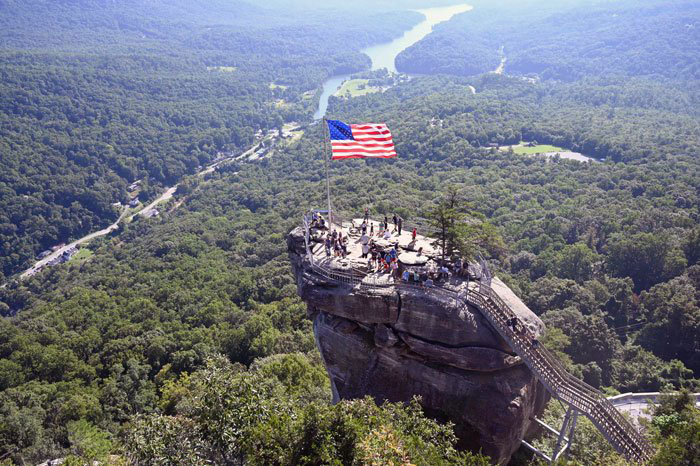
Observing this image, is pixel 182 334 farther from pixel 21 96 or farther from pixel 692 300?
pixel 21 96

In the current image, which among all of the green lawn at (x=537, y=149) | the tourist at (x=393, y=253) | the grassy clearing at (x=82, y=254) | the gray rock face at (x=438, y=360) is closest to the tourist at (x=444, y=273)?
the gray rock face at (x=438, y=360)

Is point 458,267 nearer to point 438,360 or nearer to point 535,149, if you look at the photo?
point 438,360

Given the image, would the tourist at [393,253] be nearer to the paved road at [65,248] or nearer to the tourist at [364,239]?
the tourist at [364,239]

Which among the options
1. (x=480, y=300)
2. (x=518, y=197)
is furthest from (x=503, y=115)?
(x=480, y=300)

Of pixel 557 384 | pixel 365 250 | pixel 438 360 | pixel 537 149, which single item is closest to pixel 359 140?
pixel 365 250

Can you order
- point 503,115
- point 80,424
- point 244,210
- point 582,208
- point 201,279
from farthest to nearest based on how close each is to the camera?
point 503,115
point 244,210
point 582,208
point 201,279
point 80,424

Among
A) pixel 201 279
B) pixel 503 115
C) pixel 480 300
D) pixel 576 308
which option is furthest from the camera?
pixel 503 115

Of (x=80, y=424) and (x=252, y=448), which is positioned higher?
(x=252, y=448)
